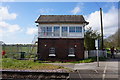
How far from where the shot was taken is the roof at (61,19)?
24.3m

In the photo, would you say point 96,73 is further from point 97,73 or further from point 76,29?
point 76,29

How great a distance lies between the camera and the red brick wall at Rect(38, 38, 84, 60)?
23.8 meters

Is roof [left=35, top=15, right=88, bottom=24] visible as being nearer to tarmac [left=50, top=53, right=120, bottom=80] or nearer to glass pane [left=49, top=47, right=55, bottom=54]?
glass pane [left=49, top=47, right=55, bottom=54]

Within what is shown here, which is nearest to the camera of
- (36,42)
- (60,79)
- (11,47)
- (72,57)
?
(60,79)

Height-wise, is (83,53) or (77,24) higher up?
(77,24)

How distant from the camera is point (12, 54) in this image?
2662 cm

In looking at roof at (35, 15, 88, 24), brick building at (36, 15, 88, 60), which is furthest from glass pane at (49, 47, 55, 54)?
roof at (35, 15, 88, 24)

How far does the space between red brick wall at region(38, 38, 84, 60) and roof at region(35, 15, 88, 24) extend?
97.1 inches

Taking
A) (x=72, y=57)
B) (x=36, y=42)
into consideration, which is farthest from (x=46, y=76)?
(x=36, y=42)

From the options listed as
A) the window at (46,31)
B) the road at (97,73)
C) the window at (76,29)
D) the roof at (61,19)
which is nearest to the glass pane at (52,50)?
the window at (46,31)

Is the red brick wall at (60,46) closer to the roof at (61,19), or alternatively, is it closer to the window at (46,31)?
the window at (46,31)

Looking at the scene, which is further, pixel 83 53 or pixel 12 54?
pixel 12 54

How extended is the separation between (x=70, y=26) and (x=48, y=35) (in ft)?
10.7

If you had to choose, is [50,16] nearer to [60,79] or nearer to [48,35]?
[48,35]
